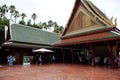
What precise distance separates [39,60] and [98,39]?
7547 millimetres

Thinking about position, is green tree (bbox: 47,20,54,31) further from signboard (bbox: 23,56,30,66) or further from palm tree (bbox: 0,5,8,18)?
signboard (bbox: 23,56,30,66)

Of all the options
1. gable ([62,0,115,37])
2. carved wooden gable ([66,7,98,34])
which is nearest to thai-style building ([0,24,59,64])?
gable ([62,0,115,37])

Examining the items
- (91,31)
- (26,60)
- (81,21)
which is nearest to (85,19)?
(81,21)

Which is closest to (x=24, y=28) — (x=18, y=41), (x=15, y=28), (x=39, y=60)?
(x=15, y=28)

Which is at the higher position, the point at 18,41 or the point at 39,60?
the point at 18,41

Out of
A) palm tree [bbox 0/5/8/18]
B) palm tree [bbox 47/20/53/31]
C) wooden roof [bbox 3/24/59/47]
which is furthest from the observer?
palm tree [bbox 47/20/53/31]

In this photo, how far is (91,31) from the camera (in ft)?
46.8

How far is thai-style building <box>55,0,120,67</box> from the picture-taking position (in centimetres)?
1247

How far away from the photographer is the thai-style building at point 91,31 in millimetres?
12469

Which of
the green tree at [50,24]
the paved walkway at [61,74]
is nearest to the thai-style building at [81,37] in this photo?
the paved walkway at [61,74]

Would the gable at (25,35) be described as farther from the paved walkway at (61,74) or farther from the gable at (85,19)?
the paved walkway at (61,74)

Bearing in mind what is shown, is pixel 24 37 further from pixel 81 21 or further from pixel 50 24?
pixel 50 24

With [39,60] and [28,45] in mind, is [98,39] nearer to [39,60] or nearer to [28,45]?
[39,60]

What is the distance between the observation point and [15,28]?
19344mm
